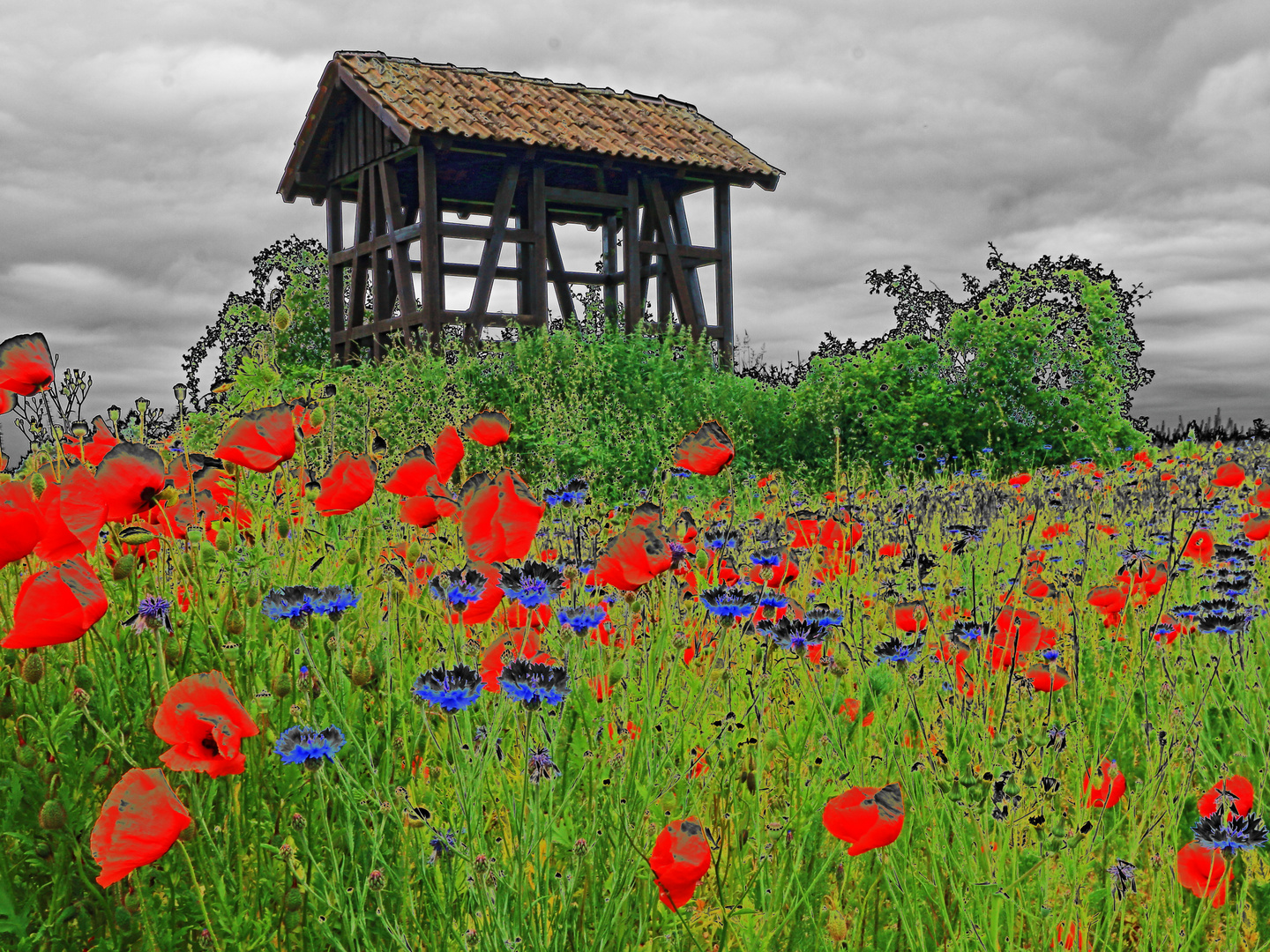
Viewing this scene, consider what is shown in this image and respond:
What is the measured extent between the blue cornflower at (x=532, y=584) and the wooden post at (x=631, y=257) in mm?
12225

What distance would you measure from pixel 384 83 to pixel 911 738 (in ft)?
41.5

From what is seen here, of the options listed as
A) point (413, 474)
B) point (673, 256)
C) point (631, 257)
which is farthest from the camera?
point (673, 256)

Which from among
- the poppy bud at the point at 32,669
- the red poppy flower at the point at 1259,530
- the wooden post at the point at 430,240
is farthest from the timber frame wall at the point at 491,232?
the poppy bud at the point at 32,669

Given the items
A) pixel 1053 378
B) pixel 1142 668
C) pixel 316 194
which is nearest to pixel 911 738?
pixel 1142 668

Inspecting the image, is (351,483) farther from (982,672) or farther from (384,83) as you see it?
(384,83)

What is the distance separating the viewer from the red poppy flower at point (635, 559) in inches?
69.7

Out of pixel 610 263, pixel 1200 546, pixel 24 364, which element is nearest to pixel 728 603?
pixel 24 364

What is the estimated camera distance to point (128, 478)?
1.73 metres

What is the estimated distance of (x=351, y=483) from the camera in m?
2.13

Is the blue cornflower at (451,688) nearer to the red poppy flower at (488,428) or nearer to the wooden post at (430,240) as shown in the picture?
the red poppy flower at (488,428)

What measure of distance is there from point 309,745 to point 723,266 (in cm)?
1402

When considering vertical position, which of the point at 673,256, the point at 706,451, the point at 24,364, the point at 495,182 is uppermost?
the point at 495,182

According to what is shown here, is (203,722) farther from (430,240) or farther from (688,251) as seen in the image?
(688,251)

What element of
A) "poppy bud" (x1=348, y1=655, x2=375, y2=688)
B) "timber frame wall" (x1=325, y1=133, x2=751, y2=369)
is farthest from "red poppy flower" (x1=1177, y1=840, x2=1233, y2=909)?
"timber frame wall" (x1=325, y1=133, x2=751, y2=369)
